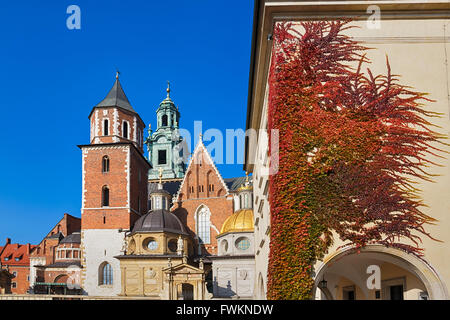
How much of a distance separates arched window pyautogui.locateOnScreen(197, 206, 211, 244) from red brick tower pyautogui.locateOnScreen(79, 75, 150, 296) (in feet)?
20.1

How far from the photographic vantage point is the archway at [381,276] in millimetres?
11547

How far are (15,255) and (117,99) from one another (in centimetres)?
3749

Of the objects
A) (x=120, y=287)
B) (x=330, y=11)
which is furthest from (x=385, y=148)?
(x=120, y=287)

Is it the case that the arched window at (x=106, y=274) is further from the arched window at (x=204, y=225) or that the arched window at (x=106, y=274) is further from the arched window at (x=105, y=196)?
the arched window at (x=204, y=225)

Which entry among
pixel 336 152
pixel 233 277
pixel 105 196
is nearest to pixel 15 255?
pixel 105 196

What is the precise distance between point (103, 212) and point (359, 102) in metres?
35.3

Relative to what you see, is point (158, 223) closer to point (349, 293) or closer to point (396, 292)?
point (349, 293)

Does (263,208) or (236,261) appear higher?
(263,208)

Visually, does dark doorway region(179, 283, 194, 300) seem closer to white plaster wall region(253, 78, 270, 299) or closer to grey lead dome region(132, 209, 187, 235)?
grey lead dome region(132, 209, 187, 235)

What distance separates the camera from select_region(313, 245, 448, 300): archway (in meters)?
11.5

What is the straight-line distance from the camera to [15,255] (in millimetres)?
71688

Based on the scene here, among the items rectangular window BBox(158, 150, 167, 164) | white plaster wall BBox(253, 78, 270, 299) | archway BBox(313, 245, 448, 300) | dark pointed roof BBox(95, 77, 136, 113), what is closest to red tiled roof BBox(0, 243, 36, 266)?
rectangular window BBox(158, 150, 167, 164)

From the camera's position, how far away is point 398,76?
12461mm

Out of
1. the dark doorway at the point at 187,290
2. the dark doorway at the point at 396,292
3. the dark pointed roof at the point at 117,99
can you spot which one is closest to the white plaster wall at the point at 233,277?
the dark doorway at the point at 187,290
